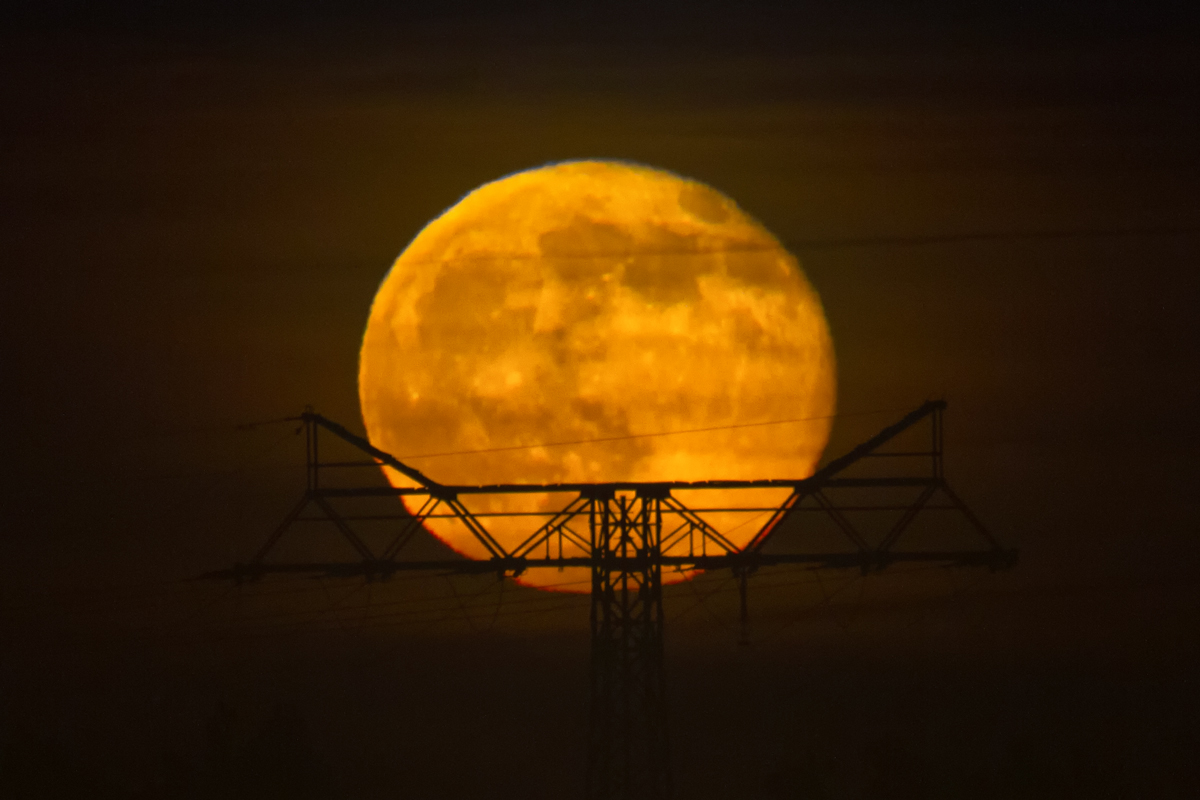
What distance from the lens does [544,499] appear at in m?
58.4

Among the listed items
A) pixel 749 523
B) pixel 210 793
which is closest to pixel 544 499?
pixel 749 523

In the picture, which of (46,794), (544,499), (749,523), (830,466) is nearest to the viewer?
(830,466)

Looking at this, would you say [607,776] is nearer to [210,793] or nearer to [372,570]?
[372,570]

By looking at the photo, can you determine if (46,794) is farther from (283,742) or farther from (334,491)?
(334,491)

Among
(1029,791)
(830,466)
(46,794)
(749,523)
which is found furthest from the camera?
(1029,791)

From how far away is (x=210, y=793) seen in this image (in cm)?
8456

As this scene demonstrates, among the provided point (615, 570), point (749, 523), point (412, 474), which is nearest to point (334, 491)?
point (412, 474)

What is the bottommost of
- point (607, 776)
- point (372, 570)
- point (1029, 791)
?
point (1029, 791)

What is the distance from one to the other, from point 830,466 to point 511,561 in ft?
23.6

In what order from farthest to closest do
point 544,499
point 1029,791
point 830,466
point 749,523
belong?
1. point 1029,791
2. point 544,499
3. point 749,523
4. point 830,466

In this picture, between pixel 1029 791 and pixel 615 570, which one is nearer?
pixel 615 570

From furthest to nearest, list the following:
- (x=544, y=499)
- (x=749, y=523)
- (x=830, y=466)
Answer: (x=544, y=499) → (x=749, y=523) → (x=830, y=466)

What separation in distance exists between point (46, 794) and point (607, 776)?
40540 millimetres

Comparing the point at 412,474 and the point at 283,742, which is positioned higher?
the point at 412,474
